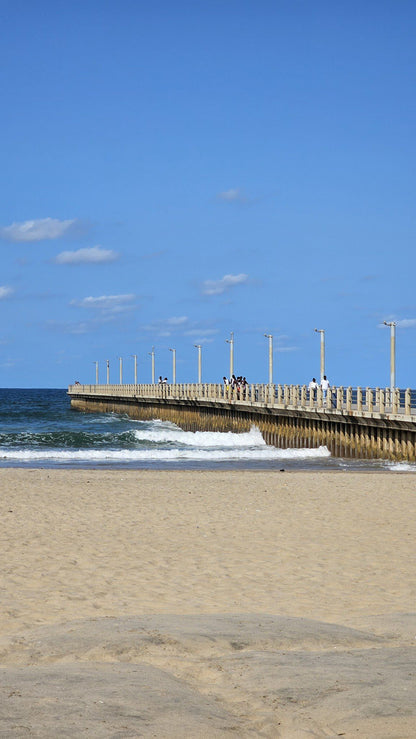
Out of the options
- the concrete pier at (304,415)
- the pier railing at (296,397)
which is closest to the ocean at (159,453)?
the concrete pier at (304,415)

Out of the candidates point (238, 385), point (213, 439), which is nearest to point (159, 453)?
point (213, 439)

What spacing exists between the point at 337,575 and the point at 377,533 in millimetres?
3813

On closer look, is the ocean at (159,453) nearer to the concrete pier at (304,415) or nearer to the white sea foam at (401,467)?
the white sea foam at (401,467)

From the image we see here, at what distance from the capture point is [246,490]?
73.2 ft

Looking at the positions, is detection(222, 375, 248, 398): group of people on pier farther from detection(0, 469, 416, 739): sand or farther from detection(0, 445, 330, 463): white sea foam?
detection(0, 469, 416, 739): sand

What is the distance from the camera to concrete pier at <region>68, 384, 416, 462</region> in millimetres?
35062

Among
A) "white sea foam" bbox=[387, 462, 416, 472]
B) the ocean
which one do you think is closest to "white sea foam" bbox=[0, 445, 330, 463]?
the ocean

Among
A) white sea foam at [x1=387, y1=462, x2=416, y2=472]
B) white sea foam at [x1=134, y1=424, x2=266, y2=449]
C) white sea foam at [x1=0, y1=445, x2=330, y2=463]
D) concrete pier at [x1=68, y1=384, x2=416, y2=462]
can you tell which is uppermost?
concrete pier at [x1=68, y1=384, x2=416, y2=462]

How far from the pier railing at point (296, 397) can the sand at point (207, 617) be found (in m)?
15.9

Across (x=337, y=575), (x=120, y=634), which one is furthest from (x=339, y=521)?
(x=120, y=634)

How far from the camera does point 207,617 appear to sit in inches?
336

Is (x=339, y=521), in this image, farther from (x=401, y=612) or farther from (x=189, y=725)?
(x=189, y=725)

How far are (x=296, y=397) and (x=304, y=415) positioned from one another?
111 inches

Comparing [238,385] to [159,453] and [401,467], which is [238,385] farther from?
[401,467]
